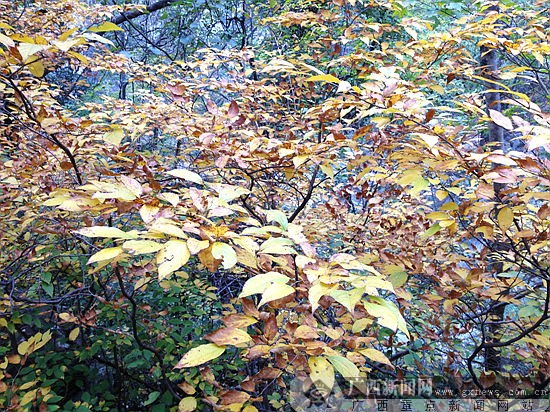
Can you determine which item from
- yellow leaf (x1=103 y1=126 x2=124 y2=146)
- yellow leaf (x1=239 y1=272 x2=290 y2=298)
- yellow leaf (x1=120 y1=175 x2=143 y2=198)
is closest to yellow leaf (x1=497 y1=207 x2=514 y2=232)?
yellow leaf (x1=239 y1=272 x2=290 y2=298)

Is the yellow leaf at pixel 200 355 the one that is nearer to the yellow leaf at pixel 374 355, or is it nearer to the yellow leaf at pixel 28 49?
the yellow leaf at pixel 374 355

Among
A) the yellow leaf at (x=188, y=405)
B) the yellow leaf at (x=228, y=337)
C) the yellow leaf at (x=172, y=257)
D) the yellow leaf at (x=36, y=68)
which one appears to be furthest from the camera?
the yellow leaf at (x=188, y=405)

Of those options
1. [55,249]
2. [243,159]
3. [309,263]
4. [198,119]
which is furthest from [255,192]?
[309,263]

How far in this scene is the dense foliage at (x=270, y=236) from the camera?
0.88 meters

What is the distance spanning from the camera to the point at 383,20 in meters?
4.46

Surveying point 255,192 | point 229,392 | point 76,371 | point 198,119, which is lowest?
point 76,371

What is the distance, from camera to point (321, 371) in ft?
2.49

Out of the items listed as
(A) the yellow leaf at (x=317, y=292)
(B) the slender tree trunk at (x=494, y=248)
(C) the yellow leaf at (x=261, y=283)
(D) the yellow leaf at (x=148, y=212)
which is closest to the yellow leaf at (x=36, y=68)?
(D) the yellow leaf at (x=148, y=212)

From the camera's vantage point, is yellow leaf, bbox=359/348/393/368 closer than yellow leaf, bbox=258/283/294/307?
No

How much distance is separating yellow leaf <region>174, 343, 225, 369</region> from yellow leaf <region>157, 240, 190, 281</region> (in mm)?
196

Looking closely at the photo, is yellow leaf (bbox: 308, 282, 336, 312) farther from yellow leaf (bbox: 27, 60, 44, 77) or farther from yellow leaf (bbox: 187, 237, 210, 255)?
yellow leaf (bbox: 27, 60, 44, 77)

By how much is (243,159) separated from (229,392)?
860 millimetres

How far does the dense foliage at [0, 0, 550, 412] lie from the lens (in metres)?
0.88

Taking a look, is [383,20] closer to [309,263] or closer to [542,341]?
[542,341]
